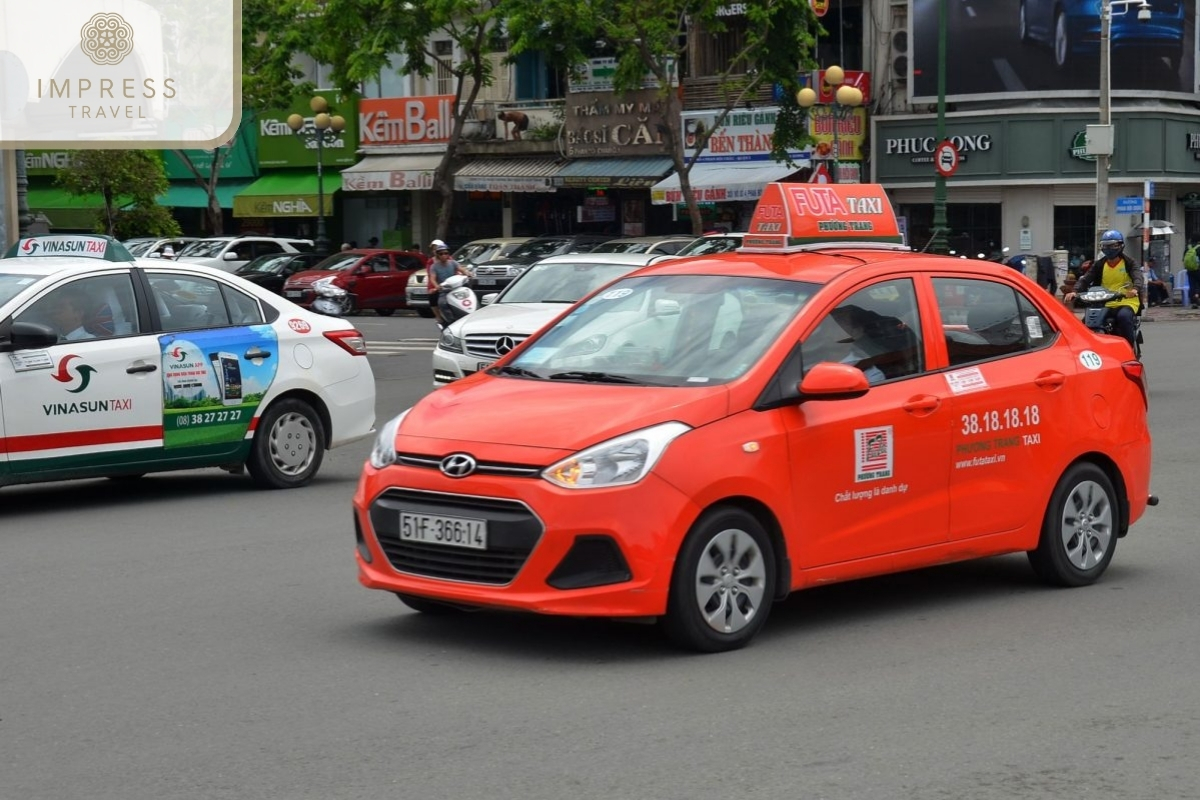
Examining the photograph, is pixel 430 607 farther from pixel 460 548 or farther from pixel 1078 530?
pixel 1078 530

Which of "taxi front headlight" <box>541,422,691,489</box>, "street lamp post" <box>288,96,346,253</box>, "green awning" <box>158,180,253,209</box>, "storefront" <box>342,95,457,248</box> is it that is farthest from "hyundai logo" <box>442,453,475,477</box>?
"green awning" <box>158,180,253,209</box>

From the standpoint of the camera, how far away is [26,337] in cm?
1077

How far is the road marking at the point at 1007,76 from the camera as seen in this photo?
4106 cm

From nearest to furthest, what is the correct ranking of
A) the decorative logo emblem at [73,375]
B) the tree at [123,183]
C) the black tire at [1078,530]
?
the black tire at [1078,530], the decorative logo emblem at [73,375], the tree at [123,183]

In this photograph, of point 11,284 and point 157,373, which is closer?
point 11,284

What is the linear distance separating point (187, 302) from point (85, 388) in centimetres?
100

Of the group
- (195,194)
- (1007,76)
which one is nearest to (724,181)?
(1007,76)

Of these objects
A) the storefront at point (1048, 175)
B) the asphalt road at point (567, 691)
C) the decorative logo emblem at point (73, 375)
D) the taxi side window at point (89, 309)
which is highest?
the storefront at point (1048, 175)

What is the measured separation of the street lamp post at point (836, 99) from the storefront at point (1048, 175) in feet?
4.59

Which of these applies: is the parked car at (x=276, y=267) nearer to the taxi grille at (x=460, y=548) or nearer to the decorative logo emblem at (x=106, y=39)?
the decorative logo emblem at (x=106, y=39)

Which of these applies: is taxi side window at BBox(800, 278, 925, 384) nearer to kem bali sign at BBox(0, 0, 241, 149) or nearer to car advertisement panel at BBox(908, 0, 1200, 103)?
kem bali sign at BBox(0, 0, 241, 149)

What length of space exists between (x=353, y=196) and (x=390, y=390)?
34977 mm

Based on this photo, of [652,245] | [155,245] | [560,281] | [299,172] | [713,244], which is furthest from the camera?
[299,172]

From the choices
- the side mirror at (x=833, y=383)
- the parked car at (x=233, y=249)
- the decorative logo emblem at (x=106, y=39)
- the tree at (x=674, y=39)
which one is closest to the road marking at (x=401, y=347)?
the decorative logo emblem at (x=106, y=39)
